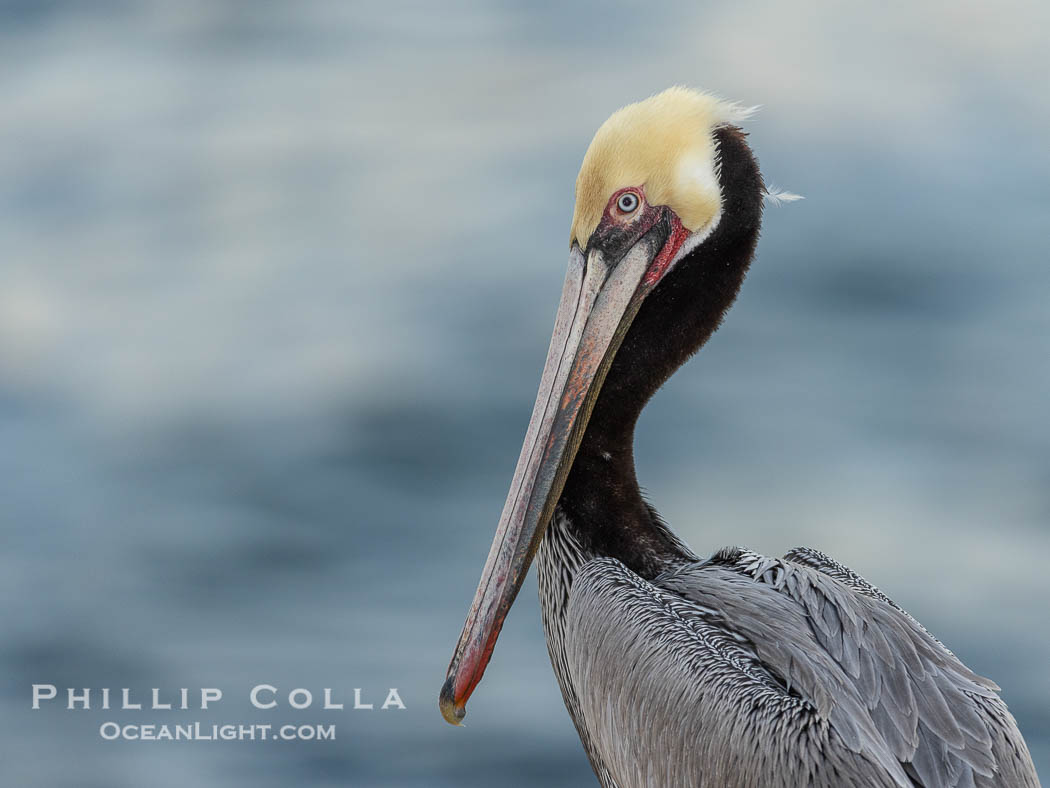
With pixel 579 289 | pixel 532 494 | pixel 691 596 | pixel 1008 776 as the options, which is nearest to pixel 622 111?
pixel 579 289

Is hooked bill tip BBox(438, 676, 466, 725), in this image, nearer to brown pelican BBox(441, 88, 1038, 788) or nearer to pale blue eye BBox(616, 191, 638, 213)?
brown pelican BBox(441, 88, 1038, 788)

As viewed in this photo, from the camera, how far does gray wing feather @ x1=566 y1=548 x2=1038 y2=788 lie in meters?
3.23

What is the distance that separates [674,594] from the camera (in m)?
3.83

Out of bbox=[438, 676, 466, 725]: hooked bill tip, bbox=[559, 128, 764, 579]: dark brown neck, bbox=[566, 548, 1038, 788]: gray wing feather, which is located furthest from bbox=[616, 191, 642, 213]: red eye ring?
bbox=[438, 676, 466, 725]: hooked bill tip

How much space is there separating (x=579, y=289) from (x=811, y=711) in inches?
56.1

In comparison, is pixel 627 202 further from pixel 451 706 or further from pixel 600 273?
pixel 451 706

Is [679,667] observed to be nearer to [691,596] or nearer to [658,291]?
[691,596]

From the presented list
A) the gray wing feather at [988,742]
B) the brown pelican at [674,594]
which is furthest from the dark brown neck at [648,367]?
the gray wing feather at [988,742]

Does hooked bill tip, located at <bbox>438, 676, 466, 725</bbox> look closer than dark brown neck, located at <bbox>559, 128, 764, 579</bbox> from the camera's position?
Yes

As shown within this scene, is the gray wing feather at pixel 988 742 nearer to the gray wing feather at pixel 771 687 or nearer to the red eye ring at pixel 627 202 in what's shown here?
the gray wing feather at pixel 771 687

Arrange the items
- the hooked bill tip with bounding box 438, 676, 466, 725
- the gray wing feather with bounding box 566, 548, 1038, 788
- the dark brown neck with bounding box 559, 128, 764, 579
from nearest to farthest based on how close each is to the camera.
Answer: the gray wing feather with bounding box 566, 548, 1038, 788
the hooked bill tip with bounding box 438, 676, 466, 725
the dark brown neck with bounding box 559, 128, 764, 579

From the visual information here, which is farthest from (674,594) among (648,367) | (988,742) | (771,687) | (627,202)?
(627,202)

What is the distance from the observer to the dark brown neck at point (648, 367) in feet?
13.3

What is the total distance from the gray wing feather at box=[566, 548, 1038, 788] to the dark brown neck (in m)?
0.17
